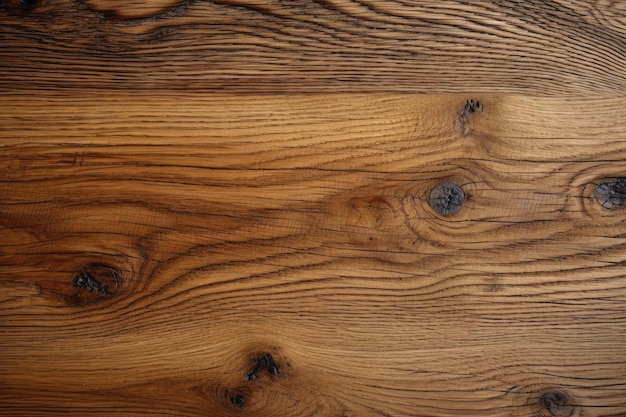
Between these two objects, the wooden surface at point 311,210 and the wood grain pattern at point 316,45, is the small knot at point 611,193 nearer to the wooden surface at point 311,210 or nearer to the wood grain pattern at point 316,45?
the wooden surface at point 311,210

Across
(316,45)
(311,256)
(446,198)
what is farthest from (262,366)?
(316,45)

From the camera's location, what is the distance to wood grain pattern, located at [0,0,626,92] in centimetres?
77

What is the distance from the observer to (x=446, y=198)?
75 centimetres

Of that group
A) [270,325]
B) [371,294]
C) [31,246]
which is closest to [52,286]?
[31,246]

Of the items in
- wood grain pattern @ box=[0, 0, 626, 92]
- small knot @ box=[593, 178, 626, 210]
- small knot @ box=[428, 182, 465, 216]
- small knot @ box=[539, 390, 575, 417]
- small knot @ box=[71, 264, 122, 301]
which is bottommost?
small knot @ box=[539, 390, 575, 417]

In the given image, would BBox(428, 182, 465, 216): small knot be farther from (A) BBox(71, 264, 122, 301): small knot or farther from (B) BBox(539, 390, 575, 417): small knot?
(A) BBox(71, 264, 122, 301): small knot

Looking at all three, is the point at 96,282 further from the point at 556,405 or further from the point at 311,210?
the point at 556,405

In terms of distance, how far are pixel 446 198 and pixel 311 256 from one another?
0.19 m

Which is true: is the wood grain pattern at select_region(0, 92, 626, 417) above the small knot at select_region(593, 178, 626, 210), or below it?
below

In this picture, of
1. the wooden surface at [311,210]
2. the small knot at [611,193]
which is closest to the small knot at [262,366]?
the wooden surface at [311,210]

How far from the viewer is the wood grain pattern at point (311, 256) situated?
2.39 ft

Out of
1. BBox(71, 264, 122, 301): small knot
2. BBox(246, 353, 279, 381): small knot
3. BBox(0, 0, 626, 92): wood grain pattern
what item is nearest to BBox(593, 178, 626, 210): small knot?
BBox(0, 0, 626, 92): wood grain pattern

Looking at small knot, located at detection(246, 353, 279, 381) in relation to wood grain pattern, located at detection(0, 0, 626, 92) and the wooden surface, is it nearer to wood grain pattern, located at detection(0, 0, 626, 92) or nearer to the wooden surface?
the wooden surface

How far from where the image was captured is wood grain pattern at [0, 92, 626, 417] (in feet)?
2.39
